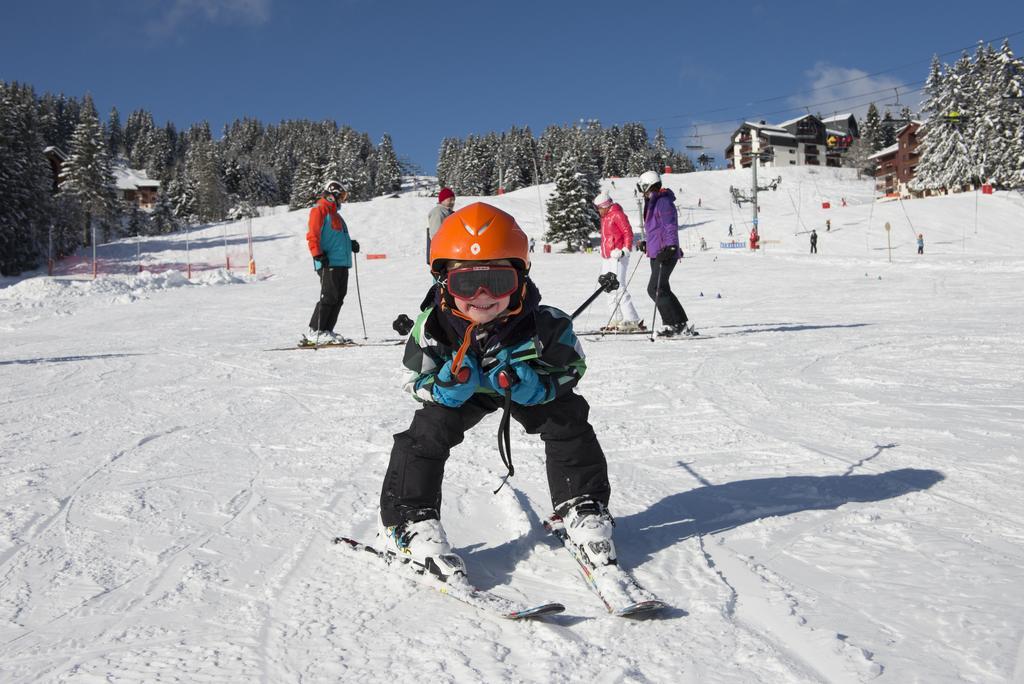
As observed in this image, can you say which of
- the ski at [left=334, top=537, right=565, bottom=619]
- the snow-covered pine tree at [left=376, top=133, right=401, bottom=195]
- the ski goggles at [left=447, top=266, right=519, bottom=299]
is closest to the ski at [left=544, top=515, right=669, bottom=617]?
the ski at [left=334, top=537, right=565, bottom=619]

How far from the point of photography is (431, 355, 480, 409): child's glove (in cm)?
246

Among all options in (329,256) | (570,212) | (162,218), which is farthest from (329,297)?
(162,218)

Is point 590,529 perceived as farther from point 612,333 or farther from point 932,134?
point 932,134

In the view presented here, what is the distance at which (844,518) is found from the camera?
2805 millimetres

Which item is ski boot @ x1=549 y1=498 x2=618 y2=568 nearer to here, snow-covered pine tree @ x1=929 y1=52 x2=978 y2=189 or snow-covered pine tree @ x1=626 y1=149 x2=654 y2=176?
snow-covered pine tree @ x1=929 y1=52 x2=978 y2=189

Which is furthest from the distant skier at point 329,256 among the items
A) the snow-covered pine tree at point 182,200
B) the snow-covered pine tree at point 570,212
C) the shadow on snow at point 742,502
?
the snow-covered pine tree at point 182,200

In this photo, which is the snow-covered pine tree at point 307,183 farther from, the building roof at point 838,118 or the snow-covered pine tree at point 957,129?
the building roof at point 838,118

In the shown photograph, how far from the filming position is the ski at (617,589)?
2.05 metres

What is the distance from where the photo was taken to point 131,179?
369ft

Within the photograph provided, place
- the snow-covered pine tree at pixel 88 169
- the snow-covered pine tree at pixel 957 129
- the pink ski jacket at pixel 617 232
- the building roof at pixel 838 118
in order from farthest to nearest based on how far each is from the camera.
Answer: the building roof at pixel 838 118 → the snow-covered pine tree at pixel 957 129 → the snow-covered pine tree at pixel 88 169 → the pink ski jacket at pixel 617 232

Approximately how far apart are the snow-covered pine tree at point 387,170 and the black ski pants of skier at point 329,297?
103150 mm

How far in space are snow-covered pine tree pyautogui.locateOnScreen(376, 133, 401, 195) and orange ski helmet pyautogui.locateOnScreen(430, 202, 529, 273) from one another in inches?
4324

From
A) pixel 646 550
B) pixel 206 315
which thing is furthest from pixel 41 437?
pixel 206 315

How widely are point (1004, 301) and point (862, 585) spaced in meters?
12.2
